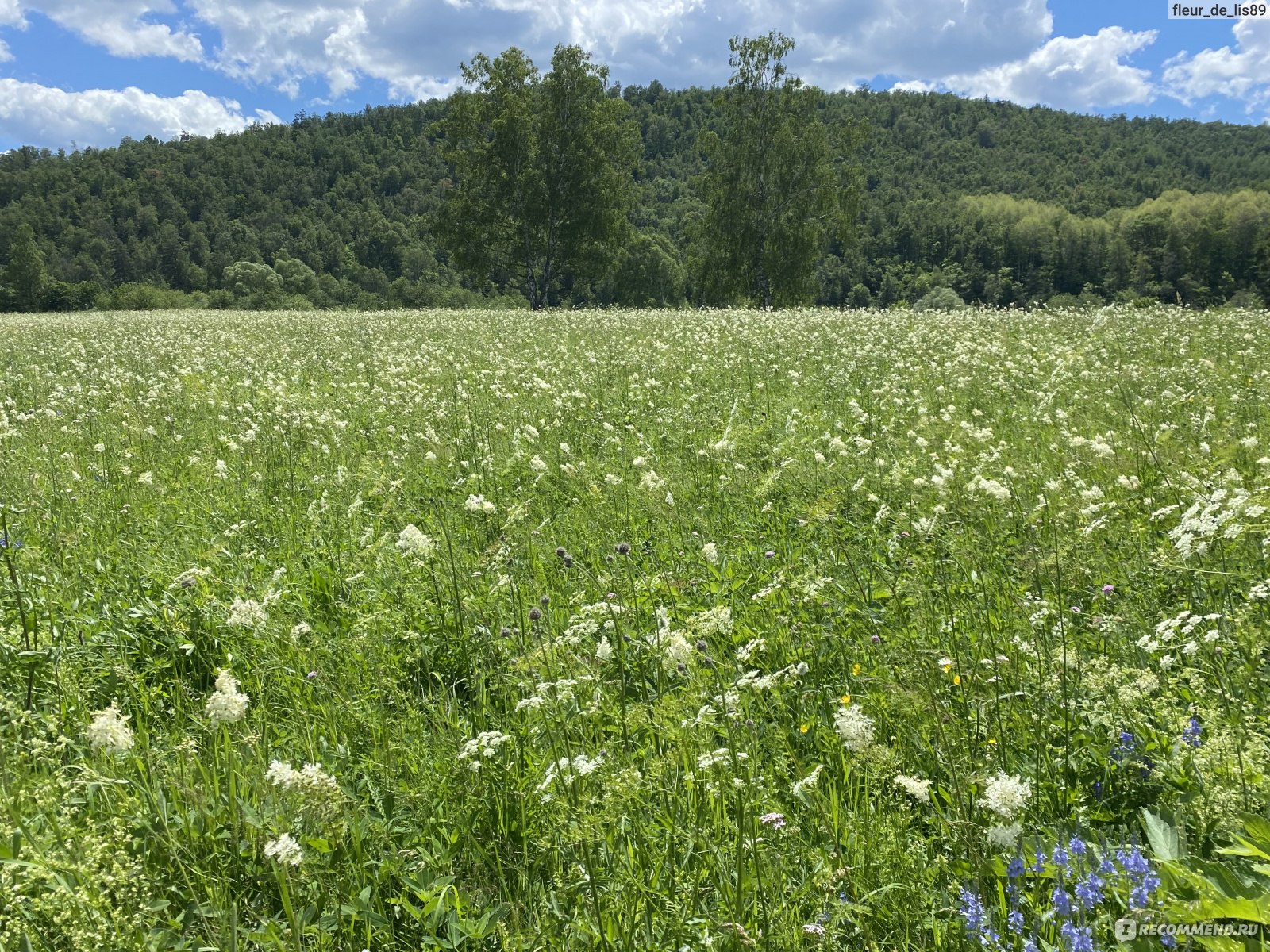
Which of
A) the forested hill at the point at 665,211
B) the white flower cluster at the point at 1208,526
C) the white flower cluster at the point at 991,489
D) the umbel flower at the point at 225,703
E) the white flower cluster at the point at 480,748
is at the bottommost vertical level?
the white flower cluster at the point at 480,748

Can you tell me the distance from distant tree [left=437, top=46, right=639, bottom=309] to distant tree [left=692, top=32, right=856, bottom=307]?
6.17 m

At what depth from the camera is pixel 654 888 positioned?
86.7 inches

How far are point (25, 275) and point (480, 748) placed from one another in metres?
99.7

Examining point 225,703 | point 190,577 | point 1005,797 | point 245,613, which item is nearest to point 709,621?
point 1005,797

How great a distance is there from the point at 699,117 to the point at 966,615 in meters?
196

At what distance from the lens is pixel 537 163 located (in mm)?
46906

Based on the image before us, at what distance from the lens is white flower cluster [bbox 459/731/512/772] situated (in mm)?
2395

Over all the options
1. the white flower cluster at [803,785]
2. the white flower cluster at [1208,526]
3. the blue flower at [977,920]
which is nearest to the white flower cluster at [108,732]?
the white flower cluster at [803,785]

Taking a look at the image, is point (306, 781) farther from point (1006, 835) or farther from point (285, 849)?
point (1006, 835)

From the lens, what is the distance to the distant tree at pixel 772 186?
4569cm

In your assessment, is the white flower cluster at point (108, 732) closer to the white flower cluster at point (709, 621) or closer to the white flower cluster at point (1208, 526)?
the white flower cluster at point (709, 621)

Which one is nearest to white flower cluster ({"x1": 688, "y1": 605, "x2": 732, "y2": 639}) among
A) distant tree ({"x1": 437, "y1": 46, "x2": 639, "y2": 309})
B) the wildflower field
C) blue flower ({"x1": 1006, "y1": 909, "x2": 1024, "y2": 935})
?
the wildflower field

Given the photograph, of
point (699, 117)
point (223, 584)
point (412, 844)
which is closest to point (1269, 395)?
point (412, 844)

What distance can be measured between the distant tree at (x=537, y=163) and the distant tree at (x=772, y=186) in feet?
20.2
